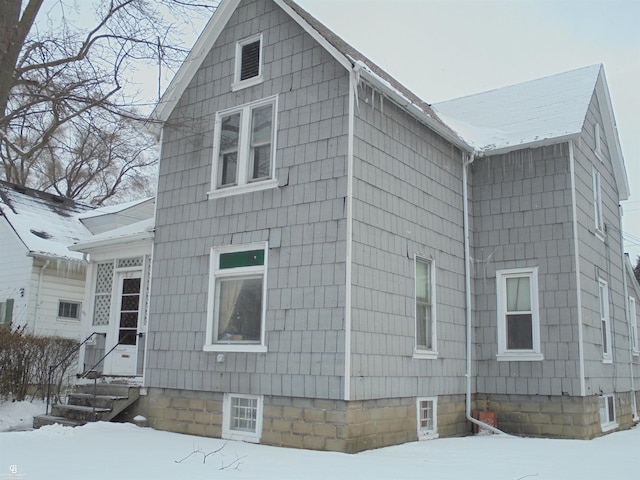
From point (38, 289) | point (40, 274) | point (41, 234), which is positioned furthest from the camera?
point (41, 234)

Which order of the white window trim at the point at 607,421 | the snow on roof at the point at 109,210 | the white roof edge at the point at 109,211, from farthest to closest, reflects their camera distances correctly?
the snow on roof at the point at 109,210 < the white roof edge at the point at 109,211 < the white window trim at the point at 607,421

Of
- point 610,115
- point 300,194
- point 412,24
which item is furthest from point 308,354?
point 610,115

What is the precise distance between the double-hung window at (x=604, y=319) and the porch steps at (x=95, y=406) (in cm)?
894

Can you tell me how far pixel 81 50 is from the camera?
32.7 feet

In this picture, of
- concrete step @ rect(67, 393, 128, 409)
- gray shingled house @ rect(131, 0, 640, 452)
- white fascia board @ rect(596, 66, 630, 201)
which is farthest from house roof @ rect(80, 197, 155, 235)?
white fascia board @ rect(596, 66, 630, 201)

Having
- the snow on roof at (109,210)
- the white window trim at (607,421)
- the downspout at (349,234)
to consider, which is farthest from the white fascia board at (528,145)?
the snow on roof at (109,210)

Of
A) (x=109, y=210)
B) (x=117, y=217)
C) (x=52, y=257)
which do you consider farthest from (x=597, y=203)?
(x=109, y=210)

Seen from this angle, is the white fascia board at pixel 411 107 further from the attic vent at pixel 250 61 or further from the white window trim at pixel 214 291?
the white window trim at pixel 214 291

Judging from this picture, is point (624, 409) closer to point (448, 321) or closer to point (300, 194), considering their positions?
point (448, 321)

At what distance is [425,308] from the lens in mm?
10938

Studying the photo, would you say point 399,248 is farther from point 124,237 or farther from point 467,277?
point 124,237

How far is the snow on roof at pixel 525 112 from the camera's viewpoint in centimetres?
1223

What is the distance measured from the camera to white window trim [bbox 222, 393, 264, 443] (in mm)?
9523

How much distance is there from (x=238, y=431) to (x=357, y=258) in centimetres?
328
